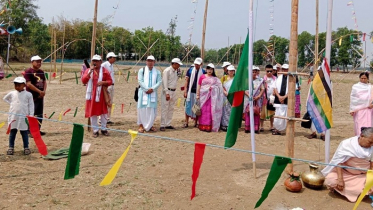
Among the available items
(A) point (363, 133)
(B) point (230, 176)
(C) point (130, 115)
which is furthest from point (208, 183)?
(C) point (130, 115)

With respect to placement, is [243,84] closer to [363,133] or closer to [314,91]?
[314,91]

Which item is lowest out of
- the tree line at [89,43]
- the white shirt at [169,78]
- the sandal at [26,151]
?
the sandal at [26,151]

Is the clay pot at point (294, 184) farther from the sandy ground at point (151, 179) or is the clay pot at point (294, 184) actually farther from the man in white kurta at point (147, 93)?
the man in white kurta at point (147, 93)

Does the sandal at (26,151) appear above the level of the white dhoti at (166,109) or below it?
below

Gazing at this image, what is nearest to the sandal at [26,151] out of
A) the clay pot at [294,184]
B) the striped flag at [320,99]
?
the clay pot at [294,184]

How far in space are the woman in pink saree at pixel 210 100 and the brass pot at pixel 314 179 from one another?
3.85 m

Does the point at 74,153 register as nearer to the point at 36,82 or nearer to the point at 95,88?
the point at 95,88

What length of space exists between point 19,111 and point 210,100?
4198 mm

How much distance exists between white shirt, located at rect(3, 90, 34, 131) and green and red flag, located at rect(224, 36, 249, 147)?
3.45 meters

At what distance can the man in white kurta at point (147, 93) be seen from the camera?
7.93m

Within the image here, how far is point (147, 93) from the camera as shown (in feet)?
26.1

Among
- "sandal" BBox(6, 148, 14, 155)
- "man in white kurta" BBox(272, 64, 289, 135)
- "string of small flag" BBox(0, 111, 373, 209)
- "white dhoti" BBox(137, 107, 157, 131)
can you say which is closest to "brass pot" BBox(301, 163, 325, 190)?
"string of small flag" BBox(0, 111, 373, 209)

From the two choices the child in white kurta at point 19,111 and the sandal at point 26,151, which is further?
the sandal at point 26,151

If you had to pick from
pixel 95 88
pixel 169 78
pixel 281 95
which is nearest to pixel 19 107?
pixel 95 88
